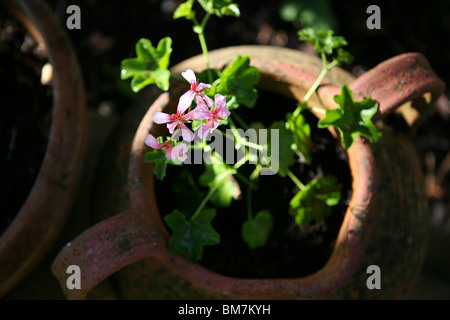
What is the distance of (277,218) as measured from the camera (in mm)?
1170

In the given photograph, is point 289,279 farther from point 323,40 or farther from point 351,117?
point 323,40

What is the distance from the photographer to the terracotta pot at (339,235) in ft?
3.03

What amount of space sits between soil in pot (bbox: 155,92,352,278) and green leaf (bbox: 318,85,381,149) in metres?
0.22

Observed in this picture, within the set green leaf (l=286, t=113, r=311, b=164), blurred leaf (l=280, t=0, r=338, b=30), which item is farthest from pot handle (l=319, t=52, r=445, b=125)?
blurred leaf (l=280, t=0, r=338, b=30)

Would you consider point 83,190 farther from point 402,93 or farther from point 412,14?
point 412,14

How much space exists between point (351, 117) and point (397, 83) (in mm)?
121

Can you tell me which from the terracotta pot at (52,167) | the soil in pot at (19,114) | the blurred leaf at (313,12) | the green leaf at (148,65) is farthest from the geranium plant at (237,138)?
the blurred leaf at (313,12)

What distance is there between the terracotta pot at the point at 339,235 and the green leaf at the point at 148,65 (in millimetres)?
65

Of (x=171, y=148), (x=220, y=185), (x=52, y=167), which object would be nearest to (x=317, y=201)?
(x=220, y=185)

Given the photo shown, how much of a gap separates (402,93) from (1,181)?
0.96 m

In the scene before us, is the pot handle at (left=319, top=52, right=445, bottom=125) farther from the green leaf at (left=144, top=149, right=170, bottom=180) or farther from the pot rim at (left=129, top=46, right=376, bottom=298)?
the green leaf at (left=144, top=149, right=170, bottom=180)

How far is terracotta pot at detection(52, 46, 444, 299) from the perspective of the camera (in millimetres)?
925

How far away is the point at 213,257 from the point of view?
112 cm
